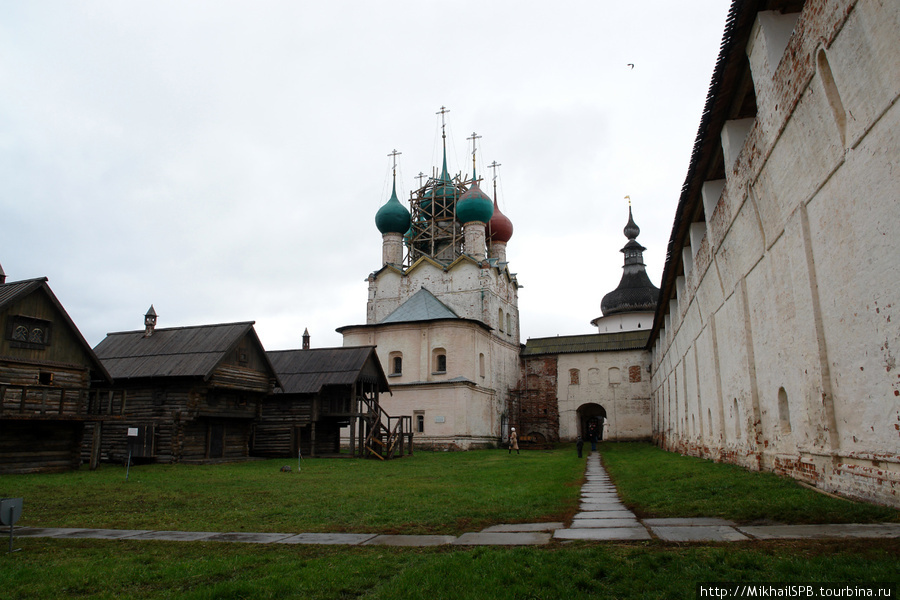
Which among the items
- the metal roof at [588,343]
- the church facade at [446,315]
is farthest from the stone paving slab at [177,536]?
the metal roof at [588,343]

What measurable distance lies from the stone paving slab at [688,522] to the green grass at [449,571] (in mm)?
1407

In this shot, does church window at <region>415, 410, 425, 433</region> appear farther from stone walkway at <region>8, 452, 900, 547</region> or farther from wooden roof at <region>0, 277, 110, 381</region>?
stone walkway at <region>8, 452, 900, 547</region>

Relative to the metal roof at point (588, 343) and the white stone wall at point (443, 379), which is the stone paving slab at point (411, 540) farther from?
the metal roof at point (588, 343)

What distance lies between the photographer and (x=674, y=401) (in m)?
27.6

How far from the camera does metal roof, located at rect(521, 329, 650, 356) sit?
46.2 meters

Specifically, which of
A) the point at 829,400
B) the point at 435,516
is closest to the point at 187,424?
the point at 435,516

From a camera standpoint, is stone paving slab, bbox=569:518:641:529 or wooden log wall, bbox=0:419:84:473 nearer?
stone paving slab, bbox=569:518:641:529

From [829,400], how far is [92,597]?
28.4 ft

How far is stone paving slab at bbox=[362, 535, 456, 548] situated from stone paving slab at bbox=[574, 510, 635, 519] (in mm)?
2178

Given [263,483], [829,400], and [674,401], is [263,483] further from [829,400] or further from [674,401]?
[674,401]

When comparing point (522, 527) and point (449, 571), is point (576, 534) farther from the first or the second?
point (449, 571)

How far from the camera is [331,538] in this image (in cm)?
719

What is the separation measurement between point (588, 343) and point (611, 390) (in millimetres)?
3933

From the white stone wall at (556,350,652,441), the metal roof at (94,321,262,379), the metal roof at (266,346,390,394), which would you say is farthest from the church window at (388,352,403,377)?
the metal roof at (94,321,262,379)
